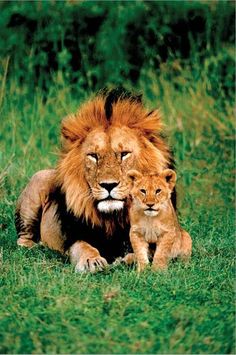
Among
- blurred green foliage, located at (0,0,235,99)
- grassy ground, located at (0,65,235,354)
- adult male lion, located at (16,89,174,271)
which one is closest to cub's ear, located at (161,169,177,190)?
adult male lion, located at (16,89,174,271)

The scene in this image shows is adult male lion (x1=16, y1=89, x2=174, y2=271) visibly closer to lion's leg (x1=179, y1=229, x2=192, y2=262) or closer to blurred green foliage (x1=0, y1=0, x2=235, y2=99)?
lion's leg (x1=179, y1=229, x2=192, y2=262)

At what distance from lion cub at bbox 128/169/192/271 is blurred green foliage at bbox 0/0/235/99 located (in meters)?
4.48

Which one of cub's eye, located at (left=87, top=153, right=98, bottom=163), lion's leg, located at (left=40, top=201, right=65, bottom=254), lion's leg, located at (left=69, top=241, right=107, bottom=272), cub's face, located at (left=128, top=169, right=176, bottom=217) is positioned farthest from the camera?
lion's leg, located at (left=40, top=201, right=65, bottom=254)

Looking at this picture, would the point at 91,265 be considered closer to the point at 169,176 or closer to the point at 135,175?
the point at 135,175

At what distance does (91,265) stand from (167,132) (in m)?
3.22

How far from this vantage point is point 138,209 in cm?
527

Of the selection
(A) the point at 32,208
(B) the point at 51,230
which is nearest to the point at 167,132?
(A) the point at 32,208

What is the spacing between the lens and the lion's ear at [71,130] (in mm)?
5574

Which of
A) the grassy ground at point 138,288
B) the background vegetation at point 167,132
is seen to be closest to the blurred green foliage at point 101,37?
the background vegetation at point 167,132

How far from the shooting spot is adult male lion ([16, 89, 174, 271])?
532cm

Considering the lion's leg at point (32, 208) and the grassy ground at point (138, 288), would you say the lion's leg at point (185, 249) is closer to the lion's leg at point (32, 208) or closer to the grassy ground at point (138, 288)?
the grassy ground at point (138, 288)

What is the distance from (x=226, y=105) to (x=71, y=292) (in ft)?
13.4

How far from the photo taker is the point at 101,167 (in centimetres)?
533

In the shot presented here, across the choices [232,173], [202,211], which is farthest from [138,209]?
[232,173]
